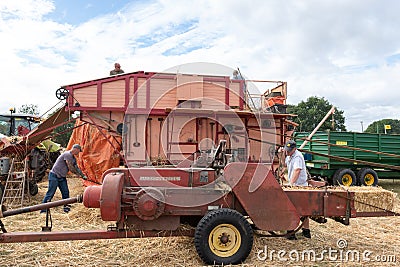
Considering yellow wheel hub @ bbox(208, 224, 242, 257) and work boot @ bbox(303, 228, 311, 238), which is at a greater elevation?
yellow wheel hub @ bbox(208, 224, 242, 257)

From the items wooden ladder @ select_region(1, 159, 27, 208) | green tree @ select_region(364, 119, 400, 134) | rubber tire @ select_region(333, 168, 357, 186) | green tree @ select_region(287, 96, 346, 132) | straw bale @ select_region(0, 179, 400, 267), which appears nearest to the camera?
straw bale @ select_region(0, 179, 400, 267)

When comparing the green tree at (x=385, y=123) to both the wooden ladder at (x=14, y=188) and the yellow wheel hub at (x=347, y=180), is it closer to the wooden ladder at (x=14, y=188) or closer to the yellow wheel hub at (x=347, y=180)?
the yellow wheel hub at (x=347, y=180)

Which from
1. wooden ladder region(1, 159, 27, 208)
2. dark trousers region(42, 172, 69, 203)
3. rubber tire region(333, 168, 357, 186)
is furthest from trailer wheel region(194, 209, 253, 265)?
rubber tire region(333, 168, 357, 186)

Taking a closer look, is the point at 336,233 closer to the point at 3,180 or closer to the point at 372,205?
the point at 372,205

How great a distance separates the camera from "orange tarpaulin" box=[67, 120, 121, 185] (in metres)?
8.98

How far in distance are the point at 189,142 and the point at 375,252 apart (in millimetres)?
5017

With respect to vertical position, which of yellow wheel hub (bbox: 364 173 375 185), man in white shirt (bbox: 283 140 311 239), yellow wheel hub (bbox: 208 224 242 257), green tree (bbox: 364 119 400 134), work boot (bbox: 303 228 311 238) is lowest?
work boot (bbox: 303 228 311 238)

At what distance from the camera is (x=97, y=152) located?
932 cm

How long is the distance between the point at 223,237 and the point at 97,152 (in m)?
6.07

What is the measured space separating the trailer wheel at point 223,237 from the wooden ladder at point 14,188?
5793mm

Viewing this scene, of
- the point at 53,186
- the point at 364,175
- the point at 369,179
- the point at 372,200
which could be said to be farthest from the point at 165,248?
the point at 369,179

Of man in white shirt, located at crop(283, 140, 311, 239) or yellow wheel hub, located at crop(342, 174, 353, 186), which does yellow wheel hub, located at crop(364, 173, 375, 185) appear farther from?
man in white shirt, located at crop(283, 140, 311, 239)

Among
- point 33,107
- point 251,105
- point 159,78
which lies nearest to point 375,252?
point 251,105

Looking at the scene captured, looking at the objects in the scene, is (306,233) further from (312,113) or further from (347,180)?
Result: (312,113)
